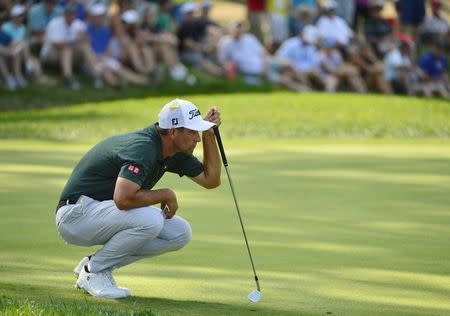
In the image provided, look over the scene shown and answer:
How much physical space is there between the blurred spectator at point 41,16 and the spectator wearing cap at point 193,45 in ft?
8.66

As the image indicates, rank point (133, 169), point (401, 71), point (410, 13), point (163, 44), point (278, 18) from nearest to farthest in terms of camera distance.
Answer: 1. point (133, 169)
2. point (163, 44)
3. point (401, 71)
4. point (278, 18)
5. point (410, 13)

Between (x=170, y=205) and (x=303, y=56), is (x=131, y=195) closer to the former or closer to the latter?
(x=170, y=205)

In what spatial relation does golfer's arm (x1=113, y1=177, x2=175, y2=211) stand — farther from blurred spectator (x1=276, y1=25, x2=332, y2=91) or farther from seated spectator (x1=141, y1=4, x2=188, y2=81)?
blurred spectator (x1=276, y1=25, x2=332, y2=91)

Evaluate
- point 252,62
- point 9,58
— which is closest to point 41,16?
point 9,58

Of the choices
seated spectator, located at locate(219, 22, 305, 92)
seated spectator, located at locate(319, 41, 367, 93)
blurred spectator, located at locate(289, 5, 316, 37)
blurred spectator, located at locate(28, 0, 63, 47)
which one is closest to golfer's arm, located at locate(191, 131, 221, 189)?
blurred spectator, located at locate(28, 0, 63, 47)

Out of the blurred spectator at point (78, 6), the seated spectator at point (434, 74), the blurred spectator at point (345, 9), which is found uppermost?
the blurred spectator at point (78, 6)

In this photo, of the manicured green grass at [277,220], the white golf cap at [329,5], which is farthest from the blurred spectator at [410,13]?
the manicured green grass at [277,220]

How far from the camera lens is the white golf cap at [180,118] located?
676cm

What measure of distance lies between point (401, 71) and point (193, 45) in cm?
402

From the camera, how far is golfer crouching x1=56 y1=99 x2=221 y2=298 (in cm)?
671

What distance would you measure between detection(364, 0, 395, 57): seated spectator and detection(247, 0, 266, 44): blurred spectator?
235 cm

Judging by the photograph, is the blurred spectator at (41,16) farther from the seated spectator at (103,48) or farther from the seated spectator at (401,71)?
the seated spectator at (401,71)

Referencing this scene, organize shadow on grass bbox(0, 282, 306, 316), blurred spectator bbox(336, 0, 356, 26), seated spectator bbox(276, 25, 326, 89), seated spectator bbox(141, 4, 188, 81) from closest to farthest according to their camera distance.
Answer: shadow on grass bbox(0, 282, 306, 316) → seated spectator bbox(141, 4, 188, 81) → seated spectator bbox(276, 25, 326, 89) → blurred spectator bbox(336, 0, 356, 26)

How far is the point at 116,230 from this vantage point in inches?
271
